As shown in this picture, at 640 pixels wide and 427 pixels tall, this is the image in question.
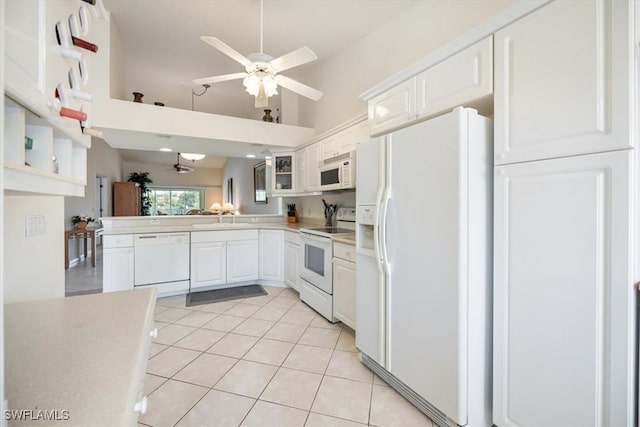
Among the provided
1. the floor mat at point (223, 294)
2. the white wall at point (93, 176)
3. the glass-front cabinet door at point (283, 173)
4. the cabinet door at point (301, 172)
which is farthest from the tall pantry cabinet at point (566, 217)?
the white wall at point (93, 176)

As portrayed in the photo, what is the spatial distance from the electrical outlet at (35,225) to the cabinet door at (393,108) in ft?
7.17

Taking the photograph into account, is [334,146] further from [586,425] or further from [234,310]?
[586,425]

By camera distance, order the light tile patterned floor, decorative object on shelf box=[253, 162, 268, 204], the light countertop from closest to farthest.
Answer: the light countertop → the light tile patterned floor → decorative object on shelf box=[253, 162, 268, 204]

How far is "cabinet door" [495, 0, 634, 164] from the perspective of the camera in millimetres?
1034

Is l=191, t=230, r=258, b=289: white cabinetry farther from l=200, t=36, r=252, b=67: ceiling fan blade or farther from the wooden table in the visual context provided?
the wooden table

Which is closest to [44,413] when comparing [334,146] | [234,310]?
[234,310]

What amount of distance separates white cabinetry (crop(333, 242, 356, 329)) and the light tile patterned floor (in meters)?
0.20

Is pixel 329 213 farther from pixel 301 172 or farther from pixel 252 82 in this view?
pixel 252 82

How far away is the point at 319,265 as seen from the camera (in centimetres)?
309

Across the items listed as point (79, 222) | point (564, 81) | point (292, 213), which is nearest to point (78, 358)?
point (564, 81)

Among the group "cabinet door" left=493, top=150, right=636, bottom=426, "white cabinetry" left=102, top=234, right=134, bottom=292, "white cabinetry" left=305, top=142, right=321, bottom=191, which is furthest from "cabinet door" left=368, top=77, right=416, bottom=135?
"white cabinetry" left=102, top=234, right=134, bottom=292

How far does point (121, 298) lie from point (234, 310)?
2281mm

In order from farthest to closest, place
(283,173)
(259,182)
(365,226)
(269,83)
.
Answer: (259,182), (283,173), (269,83), (365,226)

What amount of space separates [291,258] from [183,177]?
8.92 meters
